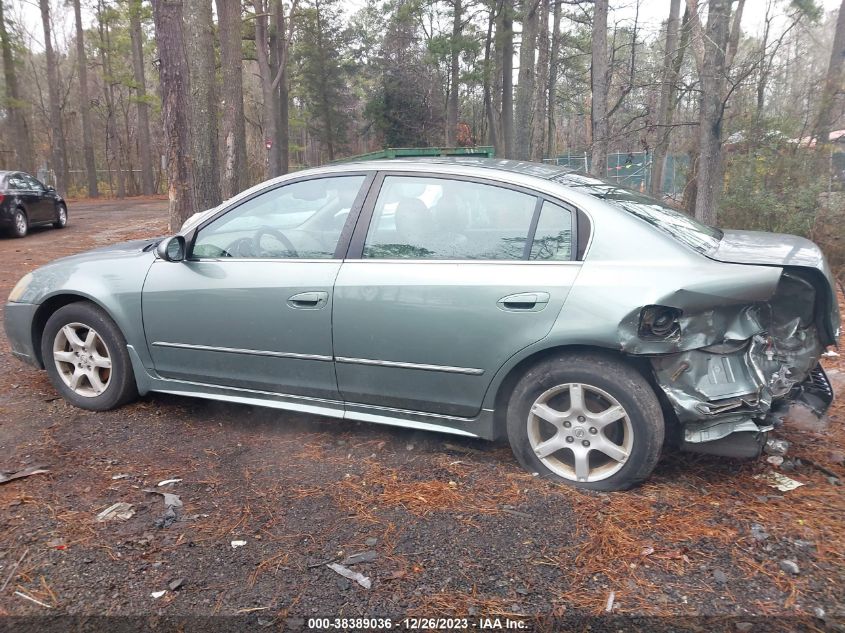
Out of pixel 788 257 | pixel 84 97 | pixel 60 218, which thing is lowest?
pixel 788 257

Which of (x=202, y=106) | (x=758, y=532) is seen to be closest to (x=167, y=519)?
(x=758, y=532)

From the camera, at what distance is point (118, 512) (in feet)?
9.86

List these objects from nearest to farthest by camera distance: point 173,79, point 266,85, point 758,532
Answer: point 758,532
point 173,79
point 266,85

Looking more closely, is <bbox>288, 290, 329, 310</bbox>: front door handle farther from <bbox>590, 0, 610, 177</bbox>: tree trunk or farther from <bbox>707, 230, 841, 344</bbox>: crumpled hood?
<bbox>590, 0, 610, 177</bbox>: tree trunk

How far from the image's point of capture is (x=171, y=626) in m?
2.25

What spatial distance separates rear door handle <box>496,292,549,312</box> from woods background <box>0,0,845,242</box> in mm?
6125

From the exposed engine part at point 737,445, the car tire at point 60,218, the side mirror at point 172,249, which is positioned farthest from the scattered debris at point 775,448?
the car tire at point 60,218

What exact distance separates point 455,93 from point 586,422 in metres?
26.3

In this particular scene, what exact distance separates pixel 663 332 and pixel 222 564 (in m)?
2.21

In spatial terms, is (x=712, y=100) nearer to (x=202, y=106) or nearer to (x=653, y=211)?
(x=653, y=211)

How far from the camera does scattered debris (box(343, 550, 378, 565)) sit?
261 cm

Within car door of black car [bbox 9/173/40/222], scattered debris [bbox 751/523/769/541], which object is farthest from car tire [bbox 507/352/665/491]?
car door of black car [bbox 9/173/40/222]

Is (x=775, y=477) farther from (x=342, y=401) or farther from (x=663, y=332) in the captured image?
(x=342, y=401)

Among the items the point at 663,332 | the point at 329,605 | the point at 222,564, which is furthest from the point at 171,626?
the point at 663,332
